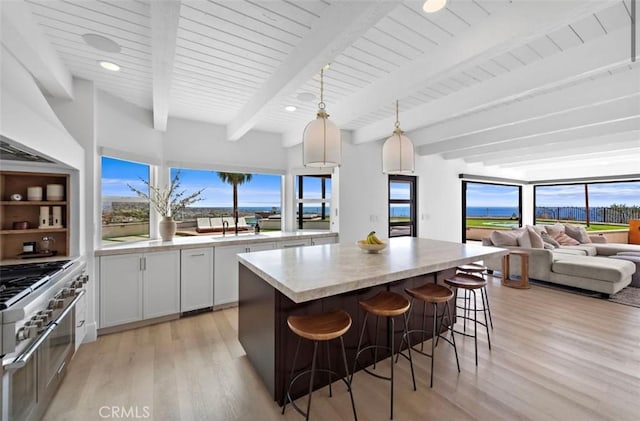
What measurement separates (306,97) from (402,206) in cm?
335

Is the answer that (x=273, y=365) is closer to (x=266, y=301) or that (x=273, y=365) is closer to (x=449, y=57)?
(x=266, y=301)

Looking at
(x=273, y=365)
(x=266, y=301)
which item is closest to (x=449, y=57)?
(x=266, y=301)

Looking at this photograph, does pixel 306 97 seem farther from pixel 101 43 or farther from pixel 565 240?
pixel 565 240

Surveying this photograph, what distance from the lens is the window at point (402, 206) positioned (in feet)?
17.4

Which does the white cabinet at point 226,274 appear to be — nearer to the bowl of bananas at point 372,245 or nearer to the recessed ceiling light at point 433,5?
the bowl of bananas at point 372,245

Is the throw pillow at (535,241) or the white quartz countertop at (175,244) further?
the throw pillow at (535,241)

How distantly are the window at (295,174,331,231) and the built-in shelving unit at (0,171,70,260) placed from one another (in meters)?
3.04

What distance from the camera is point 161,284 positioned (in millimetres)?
3023

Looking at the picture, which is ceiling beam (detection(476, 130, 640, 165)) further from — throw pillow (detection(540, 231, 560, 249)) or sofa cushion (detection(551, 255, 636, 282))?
sofa cushion (detection(551, 255, 636, 282))

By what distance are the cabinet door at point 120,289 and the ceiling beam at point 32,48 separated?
162 cm

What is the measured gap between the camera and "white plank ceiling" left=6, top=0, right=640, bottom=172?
5.26ft

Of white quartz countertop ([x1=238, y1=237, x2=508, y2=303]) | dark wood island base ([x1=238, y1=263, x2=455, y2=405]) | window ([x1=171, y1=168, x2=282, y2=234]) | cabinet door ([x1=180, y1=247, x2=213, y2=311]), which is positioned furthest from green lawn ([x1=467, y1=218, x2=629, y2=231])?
cabinet door ([x1=180, y1=247, x2=213, y2=311])

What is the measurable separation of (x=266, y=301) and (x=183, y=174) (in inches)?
109

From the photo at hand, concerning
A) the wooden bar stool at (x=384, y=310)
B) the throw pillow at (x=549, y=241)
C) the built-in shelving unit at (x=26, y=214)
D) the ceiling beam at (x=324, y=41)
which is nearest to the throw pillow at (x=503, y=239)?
the throw pillow at (x=549, y=241)
